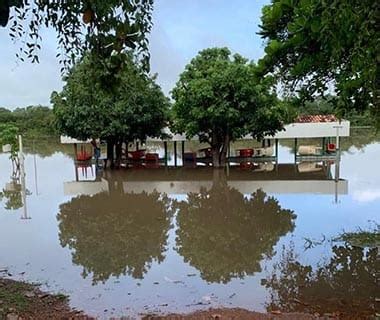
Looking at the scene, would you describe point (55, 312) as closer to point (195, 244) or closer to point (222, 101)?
point (195, 244)

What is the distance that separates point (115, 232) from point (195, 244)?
2.04 meters

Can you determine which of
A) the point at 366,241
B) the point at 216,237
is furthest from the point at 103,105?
the point at 366,241

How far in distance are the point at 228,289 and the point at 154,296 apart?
1078 millimetres

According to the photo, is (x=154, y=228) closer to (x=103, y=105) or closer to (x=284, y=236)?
(x=284, y=236)

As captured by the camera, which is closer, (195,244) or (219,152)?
(195,244)

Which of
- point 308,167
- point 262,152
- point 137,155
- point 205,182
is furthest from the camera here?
point 262,152

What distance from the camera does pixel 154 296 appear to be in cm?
627

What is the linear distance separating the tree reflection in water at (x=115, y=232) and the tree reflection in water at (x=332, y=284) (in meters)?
2.26

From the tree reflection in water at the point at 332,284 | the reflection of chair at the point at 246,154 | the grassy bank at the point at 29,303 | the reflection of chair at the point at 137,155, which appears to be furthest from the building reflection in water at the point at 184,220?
the reflection of chair at the point at 137,155

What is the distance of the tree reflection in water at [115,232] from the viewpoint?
25.5ft

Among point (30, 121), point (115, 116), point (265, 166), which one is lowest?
point (265, 166)

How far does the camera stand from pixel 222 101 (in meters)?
20.3

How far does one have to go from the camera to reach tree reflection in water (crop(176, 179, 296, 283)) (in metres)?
7.62

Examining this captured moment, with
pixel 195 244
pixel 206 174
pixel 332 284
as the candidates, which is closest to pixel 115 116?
pixel 206 174
